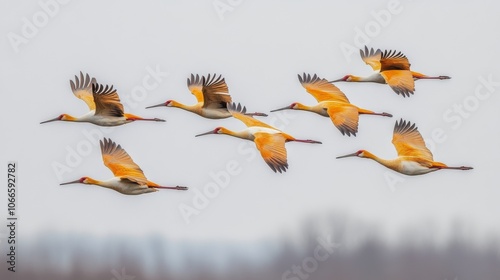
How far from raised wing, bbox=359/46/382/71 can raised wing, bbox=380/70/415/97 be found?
230 millimetres

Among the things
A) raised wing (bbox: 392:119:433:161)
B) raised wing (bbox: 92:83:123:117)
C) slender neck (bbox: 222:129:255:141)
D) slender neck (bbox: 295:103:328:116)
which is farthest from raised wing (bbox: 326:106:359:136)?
raised wing (bbox: 92:83:123:117)

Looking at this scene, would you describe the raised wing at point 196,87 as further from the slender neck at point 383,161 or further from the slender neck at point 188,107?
the slender neck at point 383,161

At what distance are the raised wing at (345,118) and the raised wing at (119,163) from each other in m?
2.39

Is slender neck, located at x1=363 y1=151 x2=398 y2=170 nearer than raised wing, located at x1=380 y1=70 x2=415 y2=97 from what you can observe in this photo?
Yes

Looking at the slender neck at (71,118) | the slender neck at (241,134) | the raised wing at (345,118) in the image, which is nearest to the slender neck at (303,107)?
the raised wing at (345,118)

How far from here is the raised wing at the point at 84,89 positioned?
57.3 feet

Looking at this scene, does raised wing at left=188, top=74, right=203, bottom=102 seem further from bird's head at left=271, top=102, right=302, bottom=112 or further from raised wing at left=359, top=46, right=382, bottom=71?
raised wing at left=359, top=46, right=382, bottom=71

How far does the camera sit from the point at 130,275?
18500 mm

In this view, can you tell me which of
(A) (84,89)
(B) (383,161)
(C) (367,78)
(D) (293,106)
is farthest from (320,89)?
(A) (84,89)

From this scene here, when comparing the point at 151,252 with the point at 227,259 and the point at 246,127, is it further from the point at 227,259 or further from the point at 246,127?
the point at 246,127

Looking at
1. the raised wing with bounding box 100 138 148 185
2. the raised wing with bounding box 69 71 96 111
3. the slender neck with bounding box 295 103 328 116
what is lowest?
the raised wing with bounding box 100 138 148 185

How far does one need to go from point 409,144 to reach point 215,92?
242 cm

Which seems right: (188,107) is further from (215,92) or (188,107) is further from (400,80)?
(400,80)

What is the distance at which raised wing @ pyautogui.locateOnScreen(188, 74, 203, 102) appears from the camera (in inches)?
700
